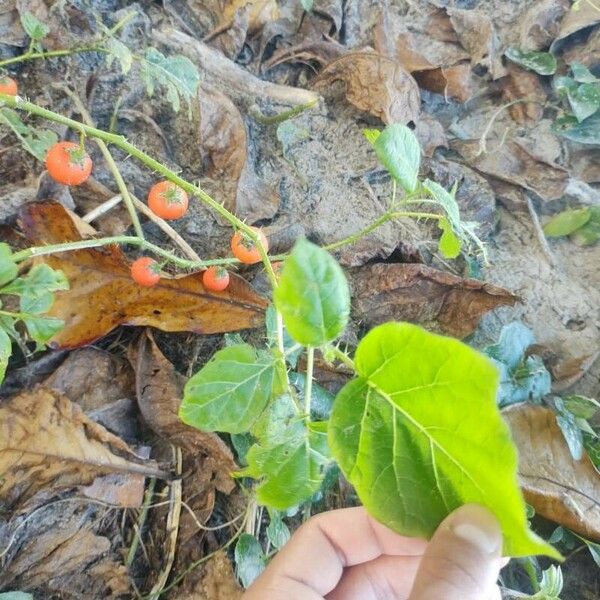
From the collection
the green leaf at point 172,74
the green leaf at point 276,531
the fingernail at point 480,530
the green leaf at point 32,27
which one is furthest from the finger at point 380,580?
the green leaf at point 32,27

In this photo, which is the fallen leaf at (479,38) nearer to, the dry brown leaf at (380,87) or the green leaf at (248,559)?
the dry brown leaf at (380,87)

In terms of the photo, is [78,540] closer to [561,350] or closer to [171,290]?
[171,290]

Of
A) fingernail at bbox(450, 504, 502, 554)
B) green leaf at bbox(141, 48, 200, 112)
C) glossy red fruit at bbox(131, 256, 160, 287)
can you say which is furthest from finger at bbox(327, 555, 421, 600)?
green leaf at bbox(141, 48, 200, 112)

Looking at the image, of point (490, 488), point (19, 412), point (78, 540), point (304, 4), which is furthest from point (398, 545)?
point (304, 4)

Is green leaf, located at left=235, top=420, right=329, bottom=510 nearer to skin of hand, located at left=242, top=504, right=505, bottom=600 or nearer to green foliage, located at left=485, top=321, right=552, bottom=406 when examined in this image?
skin of hand, located at left=242, top=504, right=505, bottom=600

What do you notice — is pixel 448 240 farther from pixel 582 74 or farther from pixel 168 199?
pixel 582 74
